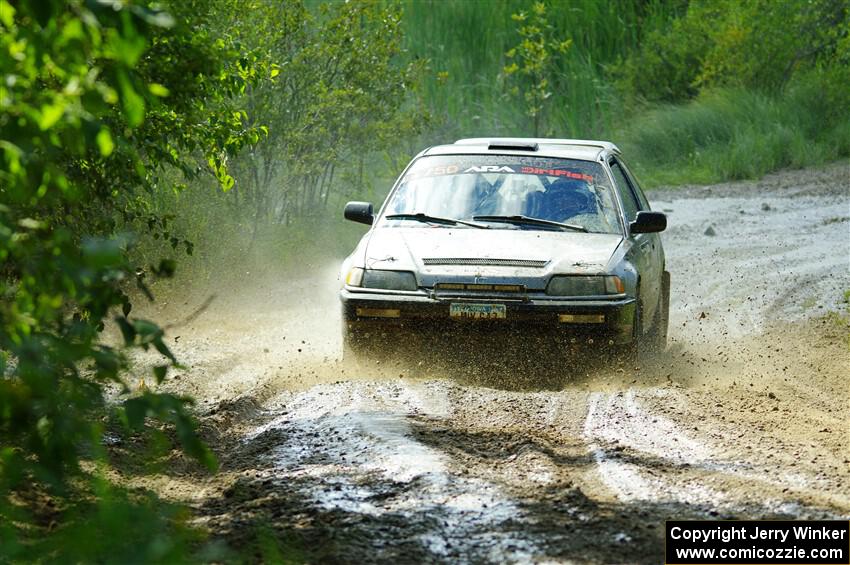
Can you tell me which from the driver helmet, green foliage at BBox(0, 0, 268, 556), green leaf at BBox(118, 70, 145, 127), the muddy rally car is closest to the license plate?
the muddy rally car

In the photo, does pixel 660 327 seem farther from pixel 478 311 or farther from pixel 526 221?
pixel 478 311

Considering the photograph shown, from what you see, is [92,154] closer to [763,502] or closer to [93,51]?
[93,51]

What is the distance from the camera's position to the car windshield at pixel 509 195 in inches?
372

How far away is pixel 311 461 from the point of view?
259 inches

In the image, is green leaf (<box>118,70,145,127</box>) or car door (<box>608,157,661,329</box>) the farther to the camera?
car door (<box>608,157,661,329</box>)

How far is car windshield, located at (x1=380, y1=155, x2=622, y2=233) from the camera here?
31.0ft

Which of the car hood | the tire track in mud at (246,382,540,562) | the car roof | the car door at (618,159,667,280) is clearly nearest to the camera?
the tire track in mud at (246,382,540,562)

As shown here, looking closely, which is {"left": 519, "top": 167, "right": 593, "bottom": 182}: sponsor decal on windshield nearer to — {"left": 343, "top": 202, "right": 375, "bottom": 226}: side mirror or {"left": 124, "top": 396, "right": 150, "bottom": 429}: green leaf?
{"left": 343, "top": 202, "right": 375, "bottom": 226}: side mirror

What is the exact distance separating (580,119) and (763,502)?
70.6ft

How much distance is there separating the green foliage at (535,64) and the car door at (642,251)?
500 inches

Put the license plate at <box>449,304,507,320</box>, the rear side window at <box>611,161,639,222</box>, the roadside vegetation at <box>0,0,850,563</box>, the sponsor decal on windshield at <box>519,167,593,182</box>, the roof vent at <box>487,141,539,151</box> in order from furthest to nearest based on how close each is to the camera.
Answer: the roof vent at <box>487,141,539,151</box> < the rear side window at <box>611,161,639,222</box> < the sponsor decal on windshield at <box>519,167,593,182</box> < the license plate at <box>449,304,507,320</box> < the roadside vegetation at <box>0,0,850,563</box>

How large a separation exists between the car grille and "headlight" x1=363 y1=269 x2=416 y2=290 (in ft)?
0.55

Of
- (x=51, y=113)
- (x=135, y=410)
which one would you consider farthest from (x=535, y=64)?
(x=51, y=113)

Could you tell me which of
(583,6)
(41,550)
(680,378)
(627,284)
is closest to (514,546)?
(41,550)
